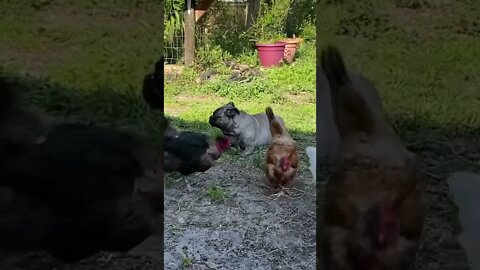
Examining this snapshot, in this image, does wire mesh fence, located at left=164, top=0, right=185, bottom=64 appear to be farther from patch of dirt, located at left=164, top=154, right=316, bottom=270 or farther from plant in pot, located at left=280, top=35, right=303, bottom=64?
patch of dirt, located at left=164, top=154, right=316, bottom=270

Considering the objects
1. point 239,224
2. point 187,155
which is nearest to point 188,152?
point 187,155

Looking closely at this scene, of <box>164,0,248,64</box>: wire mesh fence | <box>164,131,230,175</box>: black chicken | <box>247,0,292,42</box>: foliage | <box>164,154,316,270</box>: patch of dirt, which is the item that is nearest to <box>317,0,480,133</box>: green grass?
<box>164,154,316,270</box>: patch of dirt

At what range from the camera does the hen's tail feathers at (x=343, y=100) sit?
1.14 m

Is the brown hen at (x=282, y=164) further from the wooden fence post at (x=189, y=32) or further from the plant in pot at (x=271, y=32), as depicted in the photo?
the plant in pot at (x=271, y=32)

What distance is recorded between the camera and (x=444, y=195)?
3.85ft

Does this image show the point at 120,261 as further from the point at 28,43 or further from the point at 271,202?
the point at 271,202

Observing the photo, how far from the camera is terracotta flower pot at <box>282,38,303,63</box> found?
4.92 metres

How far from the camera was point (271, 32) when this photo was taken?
5070 millimetres

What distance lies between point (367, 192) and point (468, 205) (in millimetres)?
191

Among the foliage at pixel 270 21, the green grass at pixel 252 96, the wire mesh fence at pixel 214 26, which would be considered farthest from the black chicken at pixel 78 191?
the foliage at pixel 270 21

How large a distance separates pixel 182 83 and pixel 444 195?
3.26m

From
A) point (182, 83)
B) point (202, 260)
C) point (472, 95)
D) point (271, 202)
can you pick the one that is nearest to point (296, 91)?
point (182, 83)

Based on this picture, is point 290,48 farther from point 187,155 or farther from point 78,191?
point 78,191

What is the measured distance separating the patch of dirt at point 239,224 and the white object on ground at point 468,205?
0.67 m
